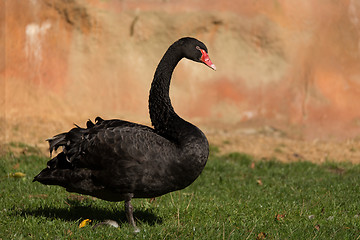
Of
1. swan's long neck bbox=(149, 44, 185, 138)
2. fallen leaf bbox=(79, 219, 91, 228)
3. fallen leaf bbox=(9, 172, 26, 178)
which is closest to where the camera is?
fallen leaf bbox=(79, 219, 91, 228)

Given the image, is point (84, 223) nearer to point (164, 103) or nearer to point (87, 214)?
point (87, 214)

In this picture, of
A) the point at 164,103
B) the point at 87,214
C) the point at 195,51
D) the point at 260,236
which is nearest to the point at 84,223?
the point at 87,214

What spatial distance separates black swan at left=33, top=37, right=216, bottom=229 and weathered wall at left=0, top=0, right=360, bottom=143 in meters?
9.61

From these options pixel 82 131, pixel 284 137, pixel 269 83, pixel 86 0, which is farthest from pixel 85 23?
pixel 82 131

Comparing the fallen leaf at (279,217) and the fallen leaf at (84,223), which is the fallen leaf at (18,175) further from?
the fallen leaf at (279,217)

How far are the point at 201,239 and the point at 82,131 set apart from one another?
1.75 m

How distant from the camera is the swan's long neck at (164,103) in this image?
557cm

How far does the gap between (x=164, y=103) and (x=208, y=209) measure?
153cm

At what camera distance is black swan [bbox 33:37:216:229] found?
17.0 feet

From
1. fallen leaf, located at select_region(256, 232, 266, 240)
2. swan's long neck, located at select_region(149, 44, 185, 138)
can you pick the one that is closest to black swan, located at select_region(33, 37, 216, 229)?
swan's long neck, located at select_region(149, 44, 185, 138)

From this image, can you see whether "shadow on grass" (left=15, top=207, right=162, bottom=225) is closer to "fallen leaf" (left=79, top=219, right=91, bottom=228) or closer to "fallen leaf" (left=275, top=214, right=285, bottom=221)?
"fallen leaf" (left=79, top=219, right=91, bottom=228)

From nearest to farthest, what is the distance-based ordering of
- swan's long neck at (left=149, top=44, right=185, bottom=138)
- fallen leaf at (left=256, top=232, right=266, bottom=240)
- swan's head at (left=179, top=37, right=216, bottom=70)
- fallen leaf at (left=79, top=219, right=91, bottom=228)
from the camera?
fallen leaf at (left=256, top=232, right=266, bottom=240), fallen leaf at (left=79, top=219, right=91, bottom=228), swan's long neck at (left=149, top=44, right=185, bottom=138), swan's head at (left=179, top=37, right=216, bottom=70)

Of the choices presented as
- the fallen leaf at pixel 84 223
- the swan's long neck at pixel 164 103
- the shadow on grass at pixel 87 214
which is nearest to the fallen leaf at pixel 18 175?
the shadow on grass at pixel 87 214

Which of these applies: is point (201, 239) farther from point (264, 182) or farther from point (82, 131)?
point (264, 182)
